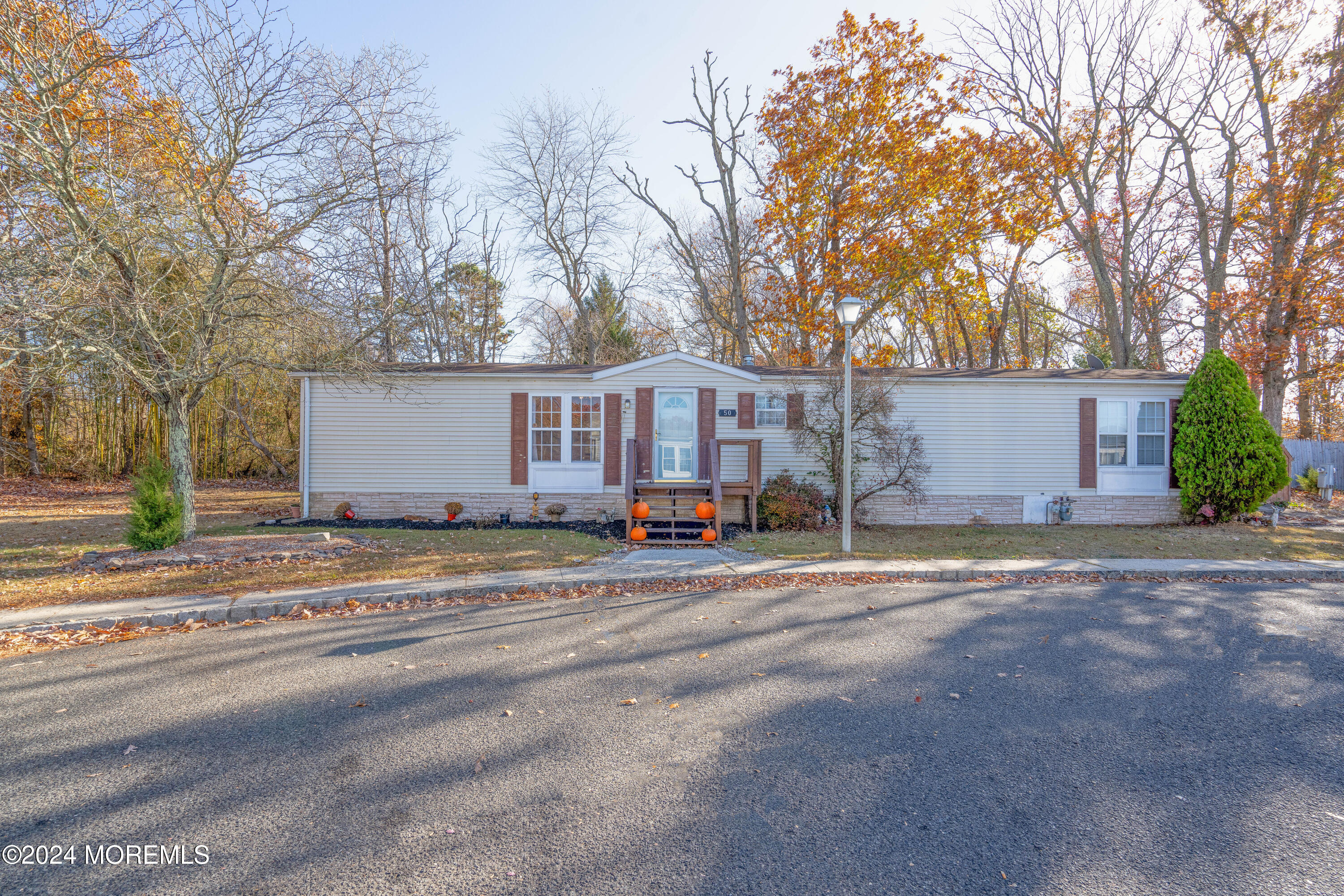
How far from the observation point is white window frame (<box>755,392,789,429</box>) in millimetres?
12719

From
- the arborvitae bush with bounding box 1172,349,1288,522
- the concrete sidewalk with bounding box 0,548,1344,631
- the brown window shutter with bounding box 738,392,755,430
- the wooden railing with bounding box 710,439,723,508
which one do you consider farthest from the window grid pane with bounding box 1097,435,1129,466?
the wooden railing with bounding box 710,439,723,508

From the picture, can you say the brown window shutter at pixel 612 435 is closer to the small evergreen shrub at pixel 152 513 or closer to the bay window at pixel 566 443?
the bay window at pixel 566 443

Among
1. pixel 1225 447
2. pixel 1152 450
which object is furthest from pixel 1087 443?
pixel 1225 447

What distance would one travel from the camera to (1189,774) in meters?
3.18

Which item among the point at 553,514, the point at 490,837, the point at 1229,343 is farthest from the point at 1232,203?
the point at 490,837

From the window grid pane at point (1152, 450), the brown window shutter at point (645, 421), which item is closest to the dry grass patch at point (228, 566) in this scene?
the brown window shutter at point (645, 421)

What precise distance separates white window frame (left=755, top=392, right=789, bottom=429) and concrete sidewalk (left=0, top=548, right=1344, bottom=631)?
386 centimetres

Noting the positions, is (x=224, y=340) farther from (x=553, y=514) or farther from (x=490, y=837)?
(x=490, y=837)

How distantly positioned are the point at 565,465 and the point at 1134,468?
1151 cm

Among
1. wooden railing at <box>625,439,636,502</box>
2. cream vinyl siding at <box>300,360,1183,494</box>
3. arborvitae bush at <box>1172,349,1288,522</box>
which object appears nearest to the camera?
wooden railing at <box>625,439,636,502</box>

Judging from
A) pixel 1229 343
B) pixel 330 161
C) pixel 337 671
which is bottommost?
pixel 337 671

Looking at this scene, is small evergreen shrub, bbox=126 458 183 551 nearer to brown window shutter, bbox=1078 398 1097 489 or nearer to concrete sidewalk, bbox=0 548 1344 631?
concrete sidewalk, bbox=0 548 1344 631

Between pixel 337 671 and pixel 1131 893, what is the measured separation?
15.5 feet

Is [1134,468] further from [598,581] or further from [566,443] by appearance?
[598,581]
